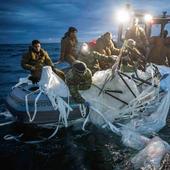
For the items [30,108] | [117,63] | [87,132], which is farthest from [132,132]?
[30,108]

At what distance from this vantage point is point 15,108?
8.29 meters

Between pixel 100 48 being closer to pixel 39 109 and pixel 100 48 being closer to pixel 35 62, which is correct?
pixel 35 62

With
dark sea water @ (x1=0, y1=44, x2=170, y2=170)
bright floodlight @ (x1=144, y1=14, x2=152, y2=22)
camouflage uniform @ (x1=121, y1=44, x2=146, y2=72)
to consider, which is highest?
bright floodlight @ (x1=144, y1=14, x2=152, y2=22)

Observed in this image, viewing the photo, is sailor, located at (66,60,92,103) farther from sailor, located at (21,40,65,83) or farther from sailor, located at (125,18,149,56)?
sailor, located at (125,18,149,56)

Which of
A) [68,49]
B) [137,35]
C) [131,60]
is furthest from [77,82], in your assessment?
[137,35]

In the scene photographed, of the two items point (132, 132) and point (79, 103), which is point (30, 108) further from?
point (132, 132)

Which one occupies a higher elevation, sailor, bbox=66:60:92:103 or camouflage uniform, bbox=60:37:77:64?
camouflage uniform, bbox=60:37:77:64

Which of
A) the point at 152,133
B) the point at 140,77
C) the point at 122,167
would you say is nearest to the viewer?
the point at 122,167

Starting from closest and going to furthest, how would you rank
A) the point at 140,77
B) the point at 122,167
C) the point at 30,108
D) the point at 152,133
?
the point at 122,167 → the point at 30,108 → the point at 152,133 → the point at 140,77

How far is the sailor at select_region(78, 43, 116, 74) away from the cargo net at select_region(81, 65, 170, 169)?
0.40 m

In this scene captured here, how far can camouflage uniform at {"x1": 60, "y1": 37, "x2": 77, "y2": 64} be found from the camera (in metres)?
9.98

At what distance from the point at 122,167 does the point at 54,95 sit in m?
2.68

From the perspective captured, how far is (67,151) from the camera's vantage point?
7.88 metres

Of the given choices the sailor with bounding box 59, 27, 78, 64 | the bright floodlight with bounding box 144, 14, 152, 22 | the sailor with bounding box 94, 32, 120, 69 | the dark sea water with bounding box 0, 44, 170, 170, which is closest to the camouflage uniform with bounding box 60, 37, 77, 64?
the sailor with bounding box 59, 27, 78, 64
